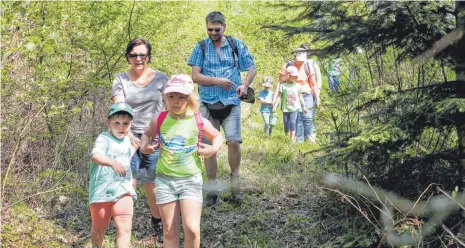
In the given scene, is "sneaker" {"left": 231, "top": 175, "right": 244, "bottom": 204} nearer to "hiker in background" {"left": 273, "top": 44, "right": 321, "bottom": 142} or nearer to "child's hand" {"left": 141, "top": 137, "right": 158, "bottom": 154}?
"child's hand" {"left": 141, "top": 137, "right": 158, "bottom": 154}

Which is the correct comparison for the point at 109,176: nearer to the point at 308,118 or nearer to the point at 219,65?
the point at 219,65

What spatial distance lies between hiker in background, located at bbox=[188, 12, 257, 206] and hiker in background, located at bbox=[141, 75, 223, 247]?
160cm

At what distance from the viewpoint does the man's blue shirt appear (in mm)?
6441

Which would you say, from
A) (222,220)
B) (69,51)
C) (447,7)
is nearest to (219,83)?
(222,220)

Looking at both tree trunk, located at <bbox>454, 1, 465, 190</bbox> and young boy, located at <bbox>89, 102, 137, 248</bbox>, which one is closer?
tree trunk, located at <bbox>454, 1, 465, 190</bbox>

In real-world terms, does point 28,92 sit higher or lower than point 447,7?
lower

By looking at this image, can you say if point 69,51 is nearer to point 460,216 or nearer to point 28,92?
point 28,92

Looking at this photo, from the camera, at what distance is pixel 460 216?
4516mm

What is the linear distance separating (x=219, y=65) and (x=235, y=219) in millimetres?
1659

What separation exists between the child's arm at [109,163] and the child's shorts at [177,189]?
0.32m

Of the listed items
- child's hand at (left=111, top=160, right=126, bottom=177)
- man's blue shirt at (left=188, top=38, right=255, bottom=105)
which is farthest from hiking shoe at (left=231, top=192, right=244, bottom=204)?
child's hand at (left=111, top=160, right=126, bottom=177)

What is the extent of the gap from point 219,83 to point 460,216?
2.79 meters

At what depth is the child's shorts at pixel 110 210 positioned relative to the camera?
4.91 m

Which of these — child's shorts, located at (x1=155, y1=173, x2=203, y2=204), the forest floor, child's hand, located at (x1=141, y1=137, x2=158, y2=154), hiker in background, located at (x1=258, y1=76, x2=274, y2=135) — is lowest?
the forest floor
